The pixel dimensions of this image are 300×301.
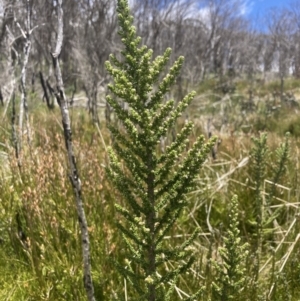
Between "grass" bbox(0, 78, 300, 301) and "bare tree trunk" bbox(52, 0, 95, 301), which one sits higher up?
"bare tree trunk" bbox(52, 0, 95, 301)

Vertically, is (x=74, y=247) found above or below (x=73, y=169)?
below

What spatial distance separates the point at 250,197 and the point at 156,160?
2.48 metres

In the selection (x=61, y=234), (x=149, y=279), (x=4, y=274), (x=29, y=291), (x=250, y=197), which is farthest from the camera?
(x=250, y=197)

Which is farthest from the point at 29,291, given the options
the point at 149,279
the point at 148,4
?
the point at 148,4

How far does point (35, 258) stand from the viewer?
2.07 meters

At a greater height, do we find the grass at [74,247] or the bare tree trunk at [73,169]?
the bare tree trunk at [73,169]

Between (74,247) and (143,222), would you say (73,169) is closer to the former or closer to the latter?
(143,222)

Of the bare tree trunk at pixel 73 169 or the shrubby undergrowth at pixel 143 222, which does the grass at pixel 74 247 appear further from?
the bare tree trunk at pixel 73 169

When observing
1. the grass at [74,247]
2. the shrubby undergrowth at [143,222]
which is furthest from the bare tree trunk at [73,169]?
the grass at [74,247]

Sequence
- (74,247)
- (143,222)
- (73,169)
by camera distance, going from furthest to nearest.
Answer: (74,247)
(73,169)
(143,222)

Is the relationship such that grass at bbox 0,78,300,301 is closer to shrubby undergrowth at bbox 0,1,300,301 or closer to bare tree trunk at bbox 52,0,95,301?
shrubby undergrowth at bbox 0,1,300,301

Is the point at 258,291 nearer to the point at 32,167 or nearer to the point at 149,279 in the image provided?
the point at 149,279

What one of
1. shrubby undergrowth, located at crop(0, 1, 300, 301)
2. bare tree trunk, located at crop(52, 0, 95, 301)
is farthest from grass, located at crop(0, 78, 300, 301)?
bare tree trunk, located at crop(52, 0, 95, 301)

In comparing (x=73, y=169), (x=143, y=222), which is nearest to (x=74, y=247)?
(x=73, y=169)
